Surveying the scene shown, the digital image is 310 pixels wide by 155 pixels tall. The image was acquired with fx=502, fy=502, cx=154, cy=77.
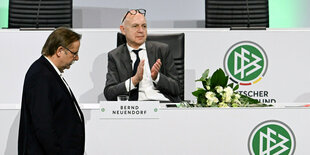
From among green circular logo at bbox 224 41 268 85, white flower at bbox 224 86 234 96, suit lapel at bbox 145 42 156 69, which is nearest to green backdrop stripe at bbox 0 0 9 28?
suit lapel at bbox 145 42 156 69

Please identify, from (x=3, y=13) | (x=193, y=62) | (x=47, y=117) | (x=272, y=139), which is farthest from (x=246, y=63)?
(x=3, y=13)

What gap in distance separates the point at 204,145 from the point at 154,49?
1.33 metres

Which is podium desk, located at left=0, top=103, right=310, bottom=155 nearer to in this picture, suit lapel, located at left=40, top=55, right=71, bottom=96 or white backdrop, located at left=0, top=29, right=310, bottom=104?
suit lapel, located at left=40, top=55, right=71, bottom=96

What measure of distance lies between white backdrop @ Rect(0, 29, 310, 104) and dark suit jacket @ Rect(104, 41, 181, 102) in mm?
564

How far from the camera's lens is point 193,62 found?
4070mm

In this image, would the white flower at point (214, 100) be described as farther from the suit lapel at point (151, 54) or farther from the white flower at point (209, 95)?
the suit lapel at point (151, 54)

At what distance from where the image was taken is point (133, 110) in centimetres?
224

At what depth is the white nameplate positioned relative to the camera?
2236 millimetres

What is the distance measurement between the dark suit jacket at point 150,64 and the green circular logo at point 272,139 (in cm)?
108

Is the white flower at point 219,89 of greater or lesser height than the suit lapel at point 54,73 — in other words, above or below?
below

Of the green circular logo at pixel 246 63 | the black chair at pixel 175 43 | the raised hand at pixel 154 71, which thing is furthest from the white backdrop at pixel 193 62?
the raised hand at pixel 154 71

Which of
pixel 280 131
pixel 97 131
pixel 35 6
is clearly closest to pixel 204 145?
pixel 280 131

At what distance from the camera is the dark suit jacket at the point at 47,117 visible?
189 centimetres

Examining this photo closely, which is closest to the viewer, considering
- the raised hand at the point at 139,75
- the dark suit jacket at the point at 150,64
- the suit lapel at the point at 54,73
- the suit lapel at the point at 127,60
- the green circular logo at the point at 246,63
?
the suit lapel at the point at 54,73
